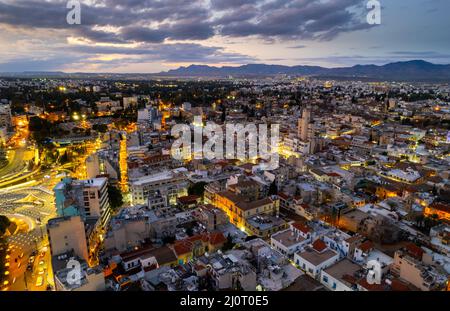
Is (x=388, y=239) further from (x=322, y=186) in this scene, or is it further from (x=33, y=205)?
(x=33, y=205)

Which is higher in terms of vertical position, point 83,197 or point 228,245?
point 83,197

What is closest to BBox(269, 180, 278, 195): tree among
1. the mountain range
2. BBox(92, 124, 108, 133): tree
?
BBox(92, 124, 108, 133): tree

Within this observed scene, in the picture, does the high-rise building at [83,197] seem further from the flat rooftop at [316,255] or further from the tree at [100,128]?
the tree at [100,128]

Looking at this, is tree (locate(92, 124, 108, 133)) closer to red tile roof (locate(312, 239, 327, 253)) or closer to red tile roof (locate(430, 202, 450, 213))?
red tile roof (locate(312, 239, 327, 253))

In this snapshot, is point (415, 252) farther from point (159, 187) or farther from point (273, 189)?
point (159, 187)

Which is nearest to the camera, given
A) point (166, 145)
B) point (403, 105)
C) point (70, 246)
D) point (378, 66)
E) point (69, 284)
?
point (69, 284)

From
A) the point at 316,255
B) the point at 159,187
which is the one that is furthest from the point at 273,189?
the point at 159,187
